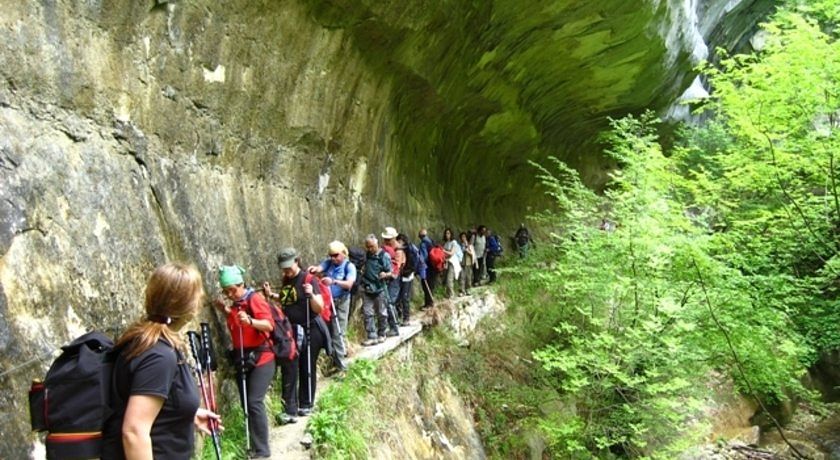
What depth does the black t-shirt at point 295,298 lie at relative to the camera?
5.68 meters

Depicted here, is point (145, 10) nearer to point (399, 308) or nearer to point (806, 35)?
point (399, 308)

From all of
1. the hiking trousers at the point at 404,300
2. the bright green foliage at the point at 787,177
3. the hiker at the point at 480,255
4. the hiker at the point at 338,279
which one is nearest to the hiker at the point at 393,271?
the hiking trousers at the point at 404,300

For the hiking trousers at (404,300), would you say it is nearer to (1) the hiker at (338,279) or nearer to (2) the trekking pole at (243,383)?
(1) the hiker at (338,279)

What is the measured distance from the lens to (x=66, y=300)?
13.0ft

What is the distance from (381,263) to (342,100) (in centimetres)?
277

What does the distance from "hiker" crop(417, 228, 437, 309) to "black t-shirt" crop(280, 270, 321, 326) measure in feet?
17.7

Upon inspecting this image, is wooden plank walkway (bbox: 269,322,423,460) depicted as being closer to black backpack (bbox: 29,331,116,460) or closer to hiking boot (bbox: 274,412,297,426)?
hiking boot (bbox: 274,412,297,426)

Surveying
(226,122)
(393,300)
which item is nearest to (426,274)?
(393,300)

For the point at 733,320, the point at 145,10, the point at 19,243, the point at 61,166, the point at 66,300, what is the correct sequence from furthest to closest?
the point at 733,320, the point at 145,10, the point at 61,166, the point at 66,300, the point at 19,243

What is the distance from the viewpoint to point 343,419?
18.1 feet

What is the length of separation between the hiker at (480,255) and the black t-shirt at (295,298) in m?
9.52

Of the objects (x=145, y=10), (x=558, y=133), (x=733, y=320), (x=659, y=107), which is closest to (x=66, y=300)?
(x=145, y=10)

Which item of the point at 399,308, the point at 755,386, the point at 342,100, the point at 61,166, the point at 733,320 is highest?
the point at 342,100

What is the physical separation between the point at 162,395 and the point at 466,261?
40.3 feet
